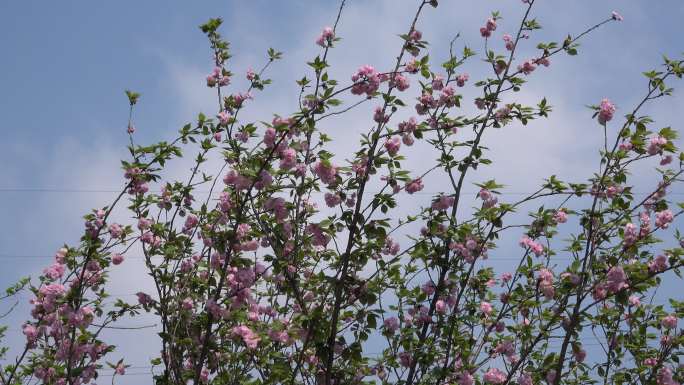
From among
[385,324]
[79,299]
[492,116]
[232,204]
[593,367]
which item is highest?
[492,116]

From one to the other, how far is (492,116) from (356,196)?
4.53 feet

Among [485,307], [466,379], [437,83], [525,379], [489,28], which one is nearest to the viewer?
[466,379]

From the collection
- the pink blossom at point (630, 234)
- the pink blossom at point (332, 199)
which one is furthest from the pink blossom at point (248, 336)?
the pink blossom at point (630, 234)

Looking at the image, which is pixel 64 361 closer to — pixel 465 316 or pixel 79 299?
pixel 79 299

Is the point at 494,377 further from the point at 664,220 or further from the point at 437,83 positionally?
the point at 437,83

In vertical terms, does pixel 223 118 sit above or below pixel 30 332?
above

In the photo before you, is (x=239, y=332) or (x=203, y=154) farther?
(x=203, y=154)

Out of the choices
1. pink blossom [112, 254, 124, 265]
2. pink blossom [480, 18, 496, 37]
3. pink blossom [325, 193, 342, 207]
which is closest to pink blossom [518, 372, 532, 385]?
pink blossom [325, 193, 342, 207]

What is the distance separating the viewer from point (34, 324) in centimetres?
529

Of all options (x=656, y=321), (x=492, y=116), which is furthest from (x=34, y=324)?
(x=656, y=321)

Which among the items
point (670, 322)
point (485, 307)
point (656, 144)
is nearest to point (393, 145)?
point (485, 307)

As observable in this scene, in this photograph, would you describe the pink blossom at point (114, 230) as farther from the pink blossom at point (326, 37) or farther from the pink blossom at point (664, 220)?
the pink blossom at point (664, 220)

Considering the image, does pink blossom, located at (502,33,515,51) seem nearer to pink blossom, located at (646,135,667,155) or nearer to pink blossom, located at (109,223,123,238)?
pink blossom, located at (646,135,667,155)

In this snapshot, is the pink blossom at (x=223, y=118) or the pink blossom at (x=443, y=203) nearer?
the pink blossom at (x=443, y=203)
